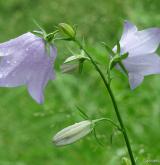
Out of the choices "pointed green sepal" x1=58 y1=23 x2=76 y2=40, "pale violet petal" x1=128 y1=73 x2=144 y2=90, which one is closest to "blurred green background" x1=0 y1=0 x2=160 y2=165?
"pale violet petal" x1=128 y1=73 x2=144 y2=90

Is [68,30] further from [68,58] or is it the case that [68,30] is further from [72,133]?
[72,133]

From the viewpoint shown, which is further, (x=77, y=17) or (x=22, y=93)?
(x=77, y=17)

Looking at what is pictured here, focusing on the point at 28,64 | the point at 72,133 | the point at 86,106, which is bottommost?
the point at 86,106

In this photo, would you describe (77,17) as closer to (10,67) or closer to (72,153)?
(72,153)

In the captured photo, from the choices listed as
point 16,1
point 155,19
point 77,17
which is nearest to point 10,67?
point 155,19

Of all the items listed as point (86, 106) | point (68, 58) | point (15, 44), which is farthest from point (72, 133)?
point (86, 106)

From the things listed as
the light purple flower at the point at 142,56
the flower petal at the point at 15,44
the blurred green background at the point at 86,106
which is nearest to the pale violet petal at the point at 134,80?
the light purple flower at the point at 142,56

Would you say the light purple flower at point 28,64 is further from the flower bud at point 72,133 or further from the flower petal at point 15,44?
the flower bud at point 72,133
